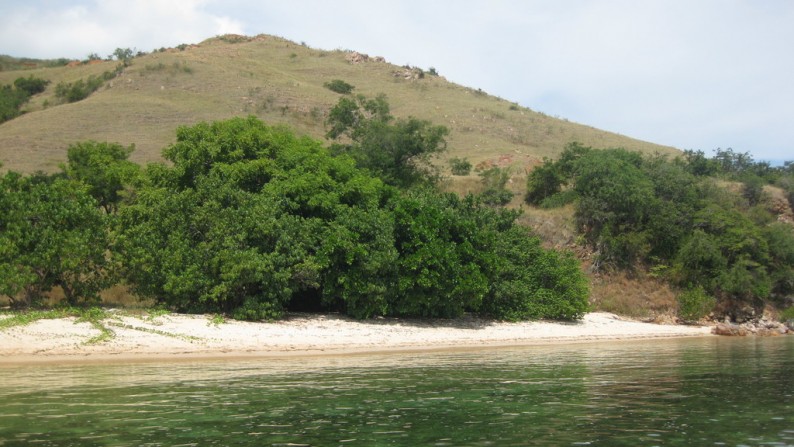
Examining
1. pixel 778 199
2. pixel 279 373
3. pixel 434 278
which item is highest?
Result: pixel 778 199

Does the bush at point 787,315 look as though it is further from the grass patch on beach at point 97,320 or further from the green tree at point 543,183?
the grass patch on beach at point 97,320

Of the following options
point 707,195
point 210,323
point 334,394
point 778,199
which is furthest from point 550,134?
point 334,394

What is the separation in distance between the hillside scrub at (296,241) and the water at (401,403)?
5.84 meters

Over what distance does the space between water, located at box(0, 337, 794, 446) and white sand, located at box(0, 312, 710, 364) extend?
1906 mm

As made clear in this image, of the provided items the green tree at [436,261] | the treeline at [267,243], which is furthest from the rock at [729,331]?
the green tree at [436,261]

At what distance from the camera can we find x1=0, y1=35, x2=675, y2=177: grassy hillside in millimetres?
68125

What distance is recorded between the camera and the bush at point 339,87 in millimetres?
108500

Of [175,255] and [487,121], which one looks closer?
[175,255]

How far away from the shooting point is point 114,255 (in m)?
29.7

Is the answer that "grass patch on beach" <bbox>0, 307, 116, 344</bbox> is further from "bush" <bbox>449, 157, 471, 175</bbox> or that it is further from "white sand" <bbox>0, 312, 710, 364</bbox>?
"bush" <bbox>449, 157, 471, 175</bbox>

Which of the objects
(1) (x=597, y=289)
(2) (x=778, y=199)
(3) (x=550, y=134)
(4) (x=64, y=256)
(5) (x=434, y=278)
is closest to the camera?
(4) (x=64, y=256)

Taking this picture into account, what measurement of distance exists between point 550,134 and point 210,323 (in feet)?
261

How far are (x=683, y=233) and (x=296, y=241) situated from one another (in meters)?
30.9

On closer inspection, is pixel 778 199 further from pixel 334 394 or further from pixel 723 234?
pixel 334 394
